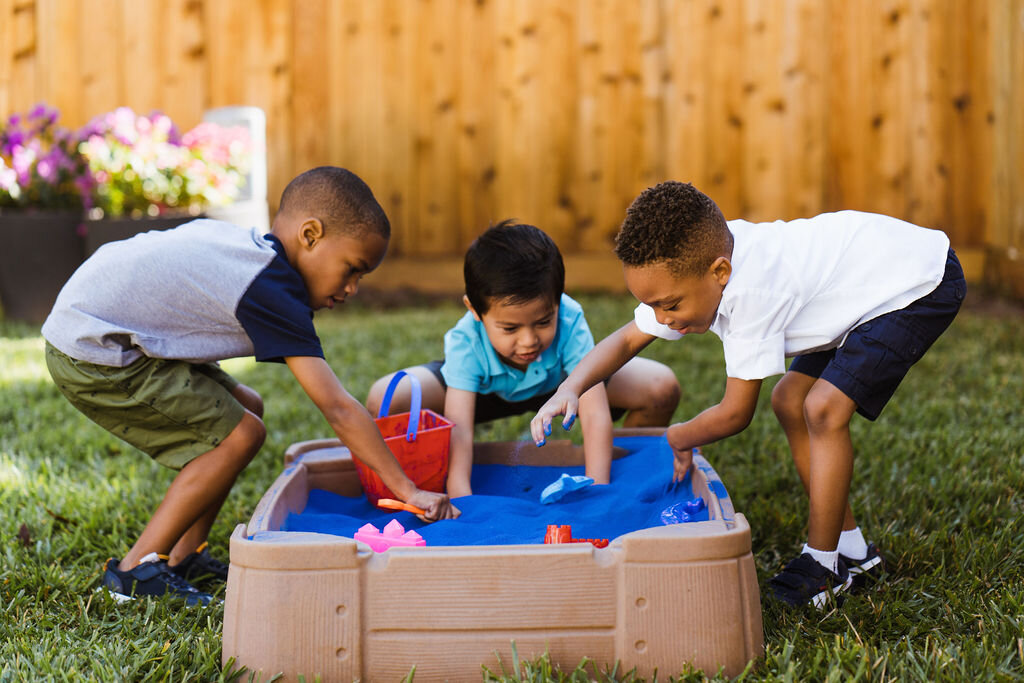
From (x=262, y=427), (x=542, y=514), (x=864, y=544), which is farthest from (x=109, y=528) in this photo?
(x=864, y=544)

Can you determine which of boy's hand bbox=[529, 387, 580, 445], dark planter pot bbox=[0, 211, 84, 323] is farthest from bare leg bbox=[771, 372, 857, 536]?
dark planter pot bbox=[0, 211, 84, 323]

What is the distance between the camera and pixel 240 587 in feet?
5.61

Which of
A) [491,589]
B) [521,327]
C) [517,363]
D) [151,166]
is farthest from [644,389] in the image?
[151,166]

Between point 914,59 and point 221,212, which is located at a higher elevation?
point 914,59

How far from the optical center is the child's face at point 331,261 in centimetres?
225

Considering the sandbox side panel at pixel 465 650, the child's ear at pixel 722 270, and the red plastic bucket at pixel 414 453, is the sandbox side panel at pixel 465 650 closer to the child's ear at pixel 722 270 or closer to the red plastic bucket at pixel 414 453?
the red plastic bucket at pixel 414 453

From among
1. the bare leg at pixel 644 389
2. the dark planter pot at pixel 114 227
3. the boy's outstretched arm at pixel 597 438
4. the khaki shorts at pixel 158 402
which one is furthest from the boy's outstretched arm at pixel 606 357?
the dark planter pot at pixel 114 227

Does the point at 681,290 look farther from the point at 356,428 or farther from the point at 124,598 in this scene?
the point at 124,598

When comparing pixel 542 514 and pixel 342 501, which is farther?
pixel 342 501

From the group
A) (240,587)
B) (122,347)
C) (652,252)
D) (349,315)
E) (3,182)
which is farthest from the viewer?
(349,315)

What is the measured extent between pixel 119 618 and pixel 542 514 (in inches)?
36.9

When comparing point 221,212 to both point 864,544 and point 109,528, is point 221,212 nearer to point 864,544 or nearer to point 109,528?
point 109,528

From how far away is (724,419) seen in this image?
208cm

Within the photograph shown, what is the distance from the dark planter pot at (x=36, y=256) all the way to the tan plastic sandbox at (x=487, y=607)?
4.12m
